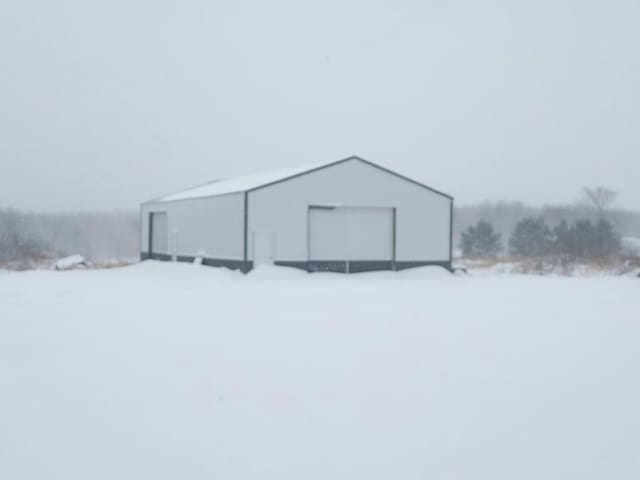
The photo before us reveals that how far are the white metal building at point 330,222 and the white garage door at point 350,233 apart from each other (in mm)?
41

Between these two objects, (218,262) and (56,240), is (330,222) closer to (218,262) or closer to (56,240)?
(218,262)

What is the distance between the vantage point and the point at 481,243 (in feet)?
170

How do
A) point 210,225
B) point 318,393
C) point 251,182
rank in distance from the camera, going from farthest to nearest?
point 251,182 → point 210,225 → point 318,393

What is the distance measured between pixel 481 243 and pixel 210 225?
29.9 metres

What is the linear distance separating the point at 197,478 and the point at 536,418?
3.22 metres

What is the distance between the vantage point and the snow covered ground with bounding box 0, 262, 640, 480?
4.98 meters

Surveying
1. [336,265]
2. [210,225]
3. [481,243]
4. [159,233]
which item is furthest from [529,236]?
[210,225]

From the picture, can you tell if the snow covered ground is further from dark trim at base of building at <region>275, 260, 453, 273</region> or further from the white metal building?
dark trim at base of building at <region>275, 260, 453, 273</region>

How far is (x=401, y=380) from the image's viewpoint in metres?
7.37

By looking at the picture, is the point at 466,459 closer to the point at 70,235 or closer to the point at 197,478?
the point at 197,478

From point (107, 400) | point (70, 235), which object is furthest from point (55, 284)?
point (70, 235)

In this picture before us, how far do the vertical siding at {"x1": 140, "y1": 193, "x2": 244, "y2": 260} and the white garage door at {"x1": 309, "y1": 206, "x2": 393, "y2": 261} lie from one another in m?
3.01

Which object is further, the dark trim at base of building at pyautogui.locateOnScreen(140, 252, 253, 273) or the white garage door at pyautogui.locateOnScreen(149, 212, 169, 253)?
the white garage door at pyautogui.locateOnScreen(149, 212, 169, 253)

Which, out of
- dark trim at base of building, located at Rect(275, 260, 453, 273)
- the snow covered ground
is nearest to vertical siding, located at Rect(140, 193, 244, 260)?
dark trim at base of building, located at Rect(275, 260, 453, 273)
